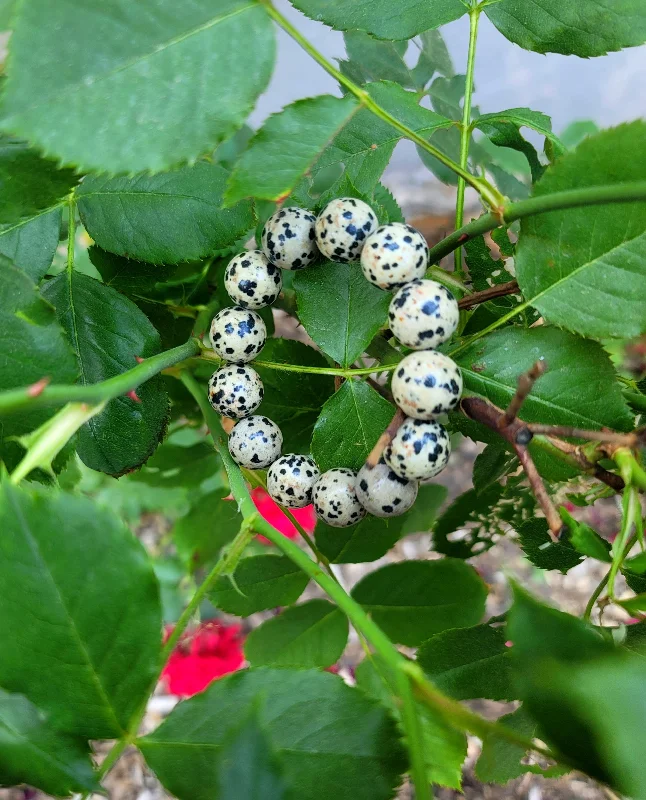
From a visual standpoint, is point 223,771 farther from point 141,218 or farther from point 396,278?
point 141,218

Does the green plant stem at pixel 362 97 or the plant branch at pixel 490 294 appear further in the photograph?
the plant branch at pixel 490 294

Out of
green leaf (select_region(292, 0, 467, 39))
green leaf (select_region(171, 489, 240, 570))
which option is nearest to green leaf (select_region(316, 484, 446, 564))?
green leaf (select_region(171, 489, 240, 570))

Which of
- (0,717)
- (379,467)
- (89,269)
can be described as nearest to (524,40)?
(379,467)

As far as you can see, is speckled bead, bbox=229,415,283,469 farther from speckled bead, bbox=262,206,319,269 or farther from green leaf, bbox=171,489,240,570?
green leaf, bbox=171,489,240,570

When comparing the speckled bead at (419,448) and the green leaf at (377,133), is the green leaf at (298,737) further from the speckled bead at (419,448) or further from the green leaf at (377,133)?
the green leaf at (377,133)

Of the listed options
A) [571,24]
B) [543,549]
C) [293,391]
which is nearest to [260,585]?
[293,391]

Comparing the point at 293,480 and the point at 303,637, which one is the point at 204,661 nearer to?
the point at 303,637

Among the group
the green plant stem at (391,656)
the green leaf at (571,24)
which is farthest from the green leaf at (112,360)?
the green leaf at (571,24)
